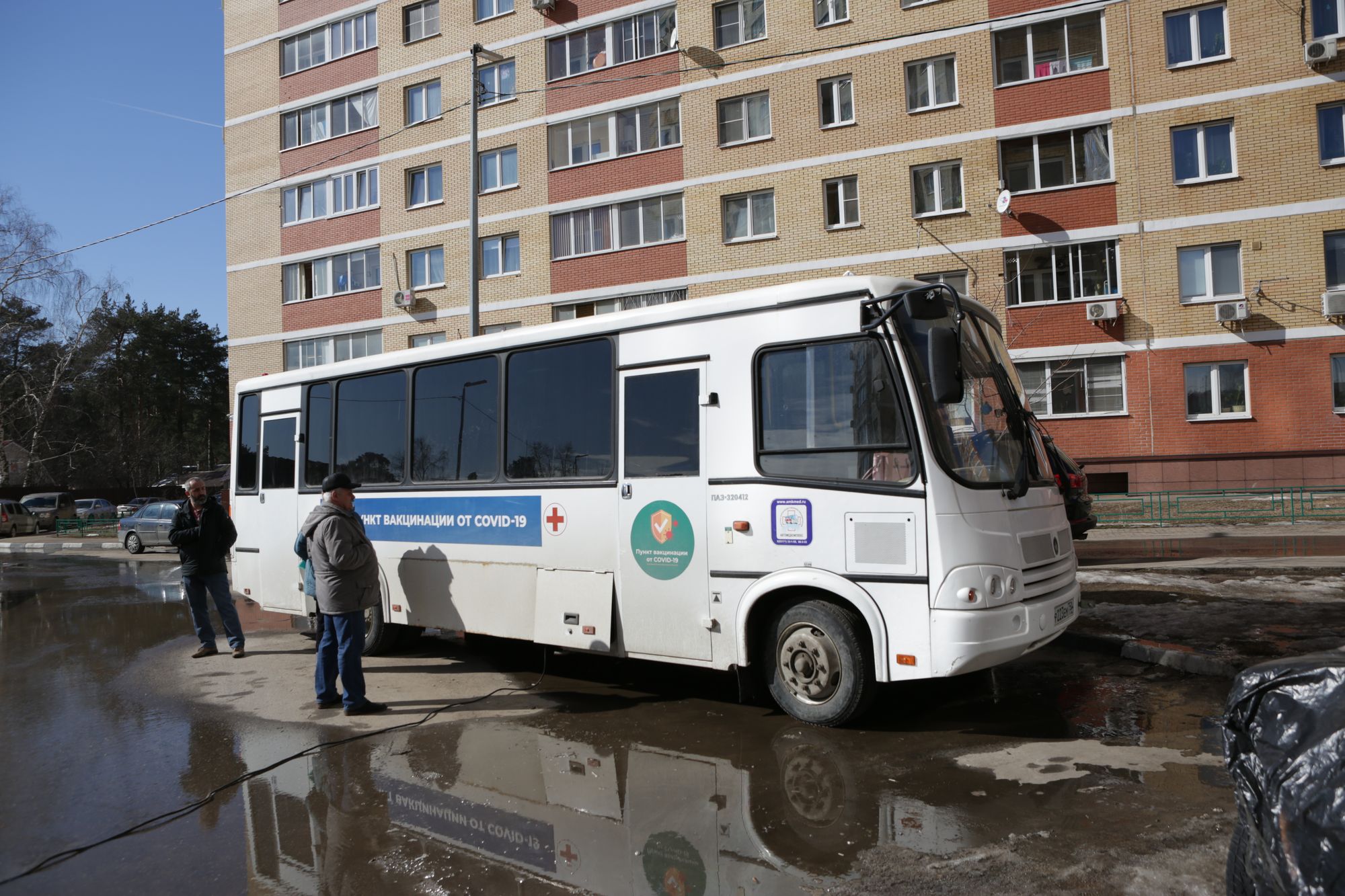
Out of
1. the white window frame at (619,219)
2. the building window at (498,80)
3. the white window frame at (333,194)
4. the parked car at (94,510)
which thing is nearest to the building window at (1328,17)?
the white window frame at (619,219)

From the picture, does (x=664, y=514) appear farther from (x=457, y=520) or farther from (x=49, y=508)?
(x=49, y=508)

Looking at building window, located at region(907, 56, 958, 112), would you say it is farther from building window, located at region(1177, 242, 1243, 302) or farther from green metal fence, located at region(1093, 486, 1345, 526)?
green metal fence, located at region(1093, 486, 1345, 526)

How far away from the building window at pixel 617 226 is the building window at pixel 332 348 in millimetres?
8051

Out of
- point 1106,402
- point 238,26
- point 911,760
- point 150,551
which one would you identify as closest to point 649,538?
point 911,760

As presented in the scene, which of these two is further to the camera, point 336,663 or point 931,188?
point 931,188

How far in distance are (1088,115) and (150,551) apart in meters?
29.4

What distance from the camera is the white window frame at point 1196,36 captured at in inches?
913

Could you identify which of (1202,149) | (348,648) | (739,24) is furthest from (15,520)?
(1202,149)

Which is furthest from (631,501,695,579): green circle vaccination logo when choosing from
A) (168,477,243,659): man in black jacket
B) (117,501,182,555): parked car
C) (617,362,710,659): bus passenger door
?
(117,501,182,555): parked car

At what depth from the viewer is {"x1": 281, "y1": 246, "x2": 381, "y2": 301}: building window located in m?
34.1

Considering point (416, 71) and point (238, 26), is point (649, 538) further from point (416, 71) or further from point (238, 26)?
point (238, 26)

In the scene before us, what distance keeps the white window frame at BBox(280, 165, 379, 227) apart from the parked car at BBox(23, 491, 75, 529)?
17062 mm

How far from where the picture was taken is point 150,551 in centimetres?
2752

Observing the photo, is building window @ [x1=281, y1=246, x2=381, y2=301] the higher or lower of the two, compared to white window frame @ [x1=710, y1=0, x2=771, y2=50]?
lower
